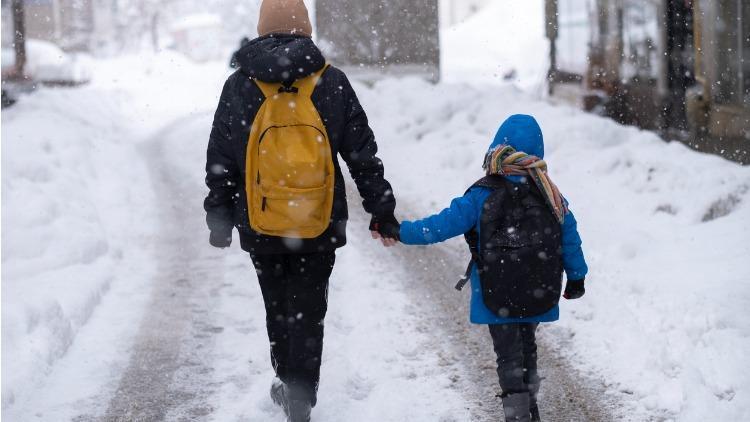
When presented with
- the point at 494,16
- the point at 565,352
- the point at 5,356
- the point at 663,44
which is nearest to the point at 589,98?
the point at 663,44

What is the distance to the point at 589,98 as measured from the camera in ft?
65.2

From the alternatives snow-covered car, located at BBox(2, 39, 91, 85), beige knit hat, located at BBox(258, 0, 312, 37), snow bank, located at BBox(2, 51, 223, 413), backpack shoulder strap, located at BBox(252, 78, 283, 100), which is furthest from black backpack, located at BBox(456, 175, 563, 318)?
snow-covered car, located at BBox(2, 39, 91, 85)

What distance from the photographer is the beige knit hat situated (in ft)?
13.0

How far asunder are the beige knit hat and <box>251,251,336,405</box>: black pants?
1.05 metres

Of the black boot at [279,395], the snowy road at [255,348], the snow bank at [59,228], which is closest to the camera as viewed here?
the black boot at [279,395]

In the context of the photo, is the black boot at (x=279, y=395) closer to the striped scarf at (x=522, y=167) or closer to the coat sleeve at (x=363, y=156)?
the coat sleeve at (x=363, y=156)

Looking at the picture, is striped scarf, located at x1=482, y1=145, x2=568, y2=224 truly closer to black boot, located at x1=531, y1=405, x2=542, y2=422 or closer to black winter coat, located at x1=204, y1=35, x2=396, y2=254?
black winter coat, located at x1=204, y1=35, x2=396, y2=254

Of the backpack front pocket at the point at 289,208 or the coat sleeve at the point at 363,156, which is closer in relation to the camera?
the backpack front pocket at the point at 289,208

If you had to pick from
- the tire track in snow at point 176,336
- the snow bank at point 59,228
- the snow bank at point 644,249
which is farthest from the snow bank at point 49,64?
the tire track in snow at point 176,336

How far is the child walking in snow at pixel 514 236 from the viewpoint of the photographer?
388 cm

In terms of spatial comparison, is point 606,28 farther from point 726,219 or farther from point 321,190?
point 321,190

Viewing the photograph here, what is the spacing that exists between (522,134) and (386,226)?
0.76m

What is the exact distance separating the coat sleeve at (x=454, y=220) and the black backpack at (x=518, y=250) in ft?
0.13

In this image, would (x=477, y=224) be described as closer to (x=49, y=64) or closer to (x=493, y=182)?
(x=493, y=182)
